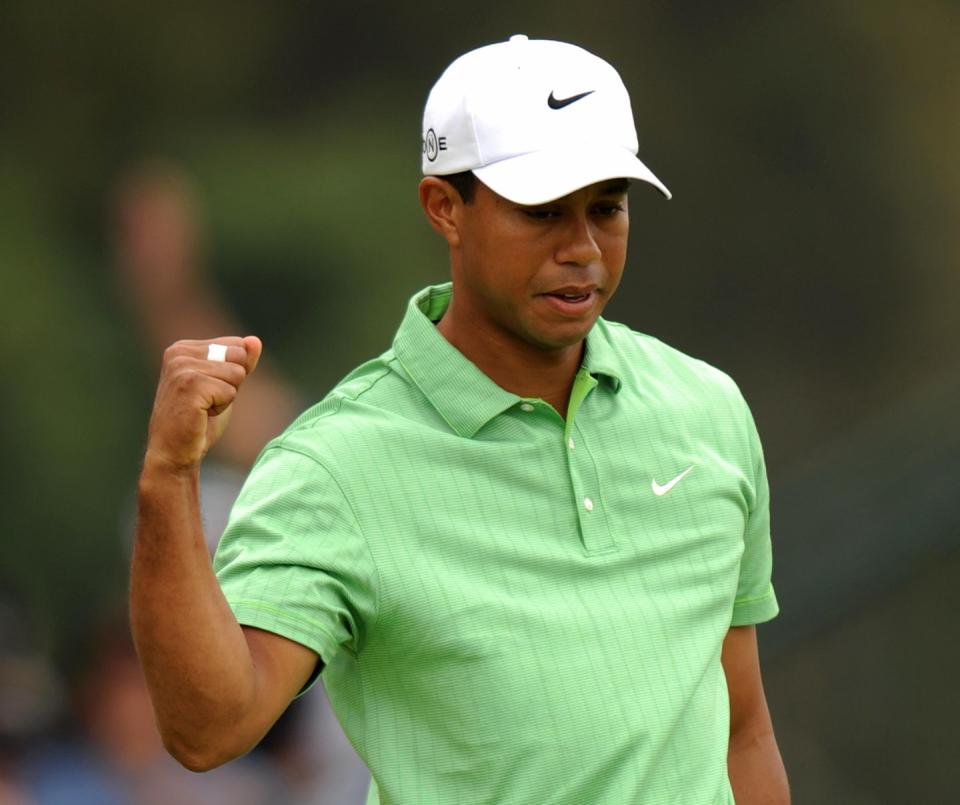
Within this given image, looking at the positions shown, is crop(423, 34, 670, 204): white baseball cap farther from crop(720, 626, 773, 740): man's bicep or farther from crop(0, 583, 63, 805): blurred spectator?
crop(0, 583, 63, 805): blurred spectator

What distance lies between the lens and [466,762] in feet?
6.93

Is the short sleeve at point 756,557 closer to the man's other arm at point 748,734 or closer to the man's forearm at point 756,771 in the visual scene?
the man's other arm at point 748,734

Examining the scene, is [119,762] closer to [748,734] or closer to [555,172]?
[748,734]

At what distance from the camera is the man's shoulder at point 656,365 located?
2.48 metres

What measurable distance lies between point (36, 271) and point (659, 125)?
1.52 m

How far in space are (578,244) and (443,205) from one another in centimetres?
23

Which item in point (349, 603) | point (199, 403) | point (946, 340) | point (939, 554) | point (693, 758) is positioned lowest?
point (939, 554)

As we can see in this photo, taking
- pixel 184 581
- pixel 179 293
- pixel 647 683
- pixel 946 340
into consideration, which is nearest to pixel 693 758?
pixel 647 683

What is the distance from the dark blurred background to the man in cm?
181

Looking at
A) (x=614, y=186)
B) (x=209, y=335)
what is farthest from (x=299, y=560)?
(x=209, y=335)

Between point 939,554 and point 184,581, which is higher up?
point 184,581

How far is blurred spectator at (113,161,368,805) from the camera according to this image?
4113 mm

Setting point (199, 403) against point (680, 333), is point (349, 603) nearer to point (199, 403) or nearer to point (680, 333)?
Answer: point (199, 403)

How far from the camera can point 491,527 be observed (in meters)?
2.18
